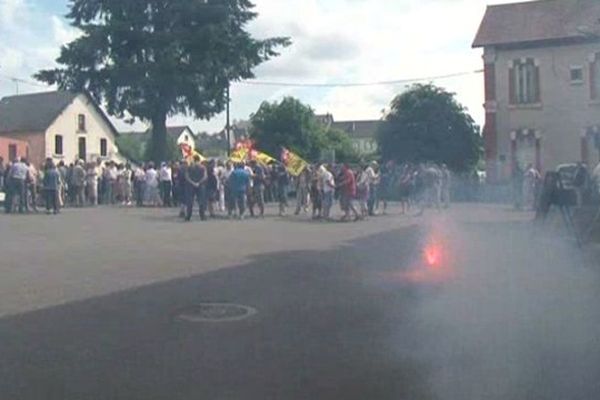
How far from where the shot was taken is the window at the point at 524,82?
31.7 feet

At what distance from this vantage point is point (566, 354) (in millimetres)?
7715

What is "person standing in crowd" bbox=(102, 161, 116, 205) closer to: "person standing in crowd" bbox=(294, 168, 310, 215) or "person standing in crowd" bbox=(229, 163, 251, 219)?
"person standing in crowd" bbox=(294, 168, 310, 215)

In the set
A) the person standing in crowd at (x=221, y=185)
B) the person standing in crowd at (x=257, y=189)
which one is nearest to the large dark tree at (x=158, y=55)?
the person standing in crowd at (x=221, y=185)

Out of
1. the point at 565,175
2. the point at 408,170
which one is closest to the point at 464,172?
the point at 408,170

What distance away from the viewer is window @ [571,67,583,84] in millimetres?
9156

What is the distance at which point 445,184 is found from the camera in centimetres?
2877

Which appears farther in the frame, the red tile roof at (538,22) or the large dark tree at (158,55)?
the large dark tree at (158,55)

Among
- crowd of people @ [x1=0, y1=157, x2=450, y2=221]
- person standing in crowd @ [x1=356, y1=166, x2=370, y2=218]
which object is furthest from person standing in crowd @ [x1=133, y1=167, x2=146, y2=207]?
person standing in crowd @ [x1=356, y1=166, x2=370, y2=218]

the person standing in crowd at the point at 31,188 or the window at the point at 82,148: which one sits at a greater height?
the window at the point at 82,148

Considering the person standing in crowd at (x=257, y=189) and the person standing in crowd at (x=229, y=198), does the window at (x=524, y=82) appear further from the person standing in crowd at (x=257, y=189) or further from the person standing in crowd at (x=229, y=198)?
the person standing in crowd at (x=257, y=189)

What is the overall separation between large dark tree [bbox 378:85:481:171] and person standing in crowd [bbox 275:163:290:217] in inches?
148

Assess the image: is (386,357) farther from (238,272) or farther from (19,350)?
(238,272)

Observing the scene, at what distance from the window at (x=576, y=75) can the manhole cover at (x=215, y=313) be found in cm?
407

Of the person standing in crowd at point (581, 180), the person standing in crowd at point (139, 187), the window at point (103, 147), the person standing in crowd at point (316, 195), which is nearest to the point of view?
the person standing in crowd at point (581, 180)
